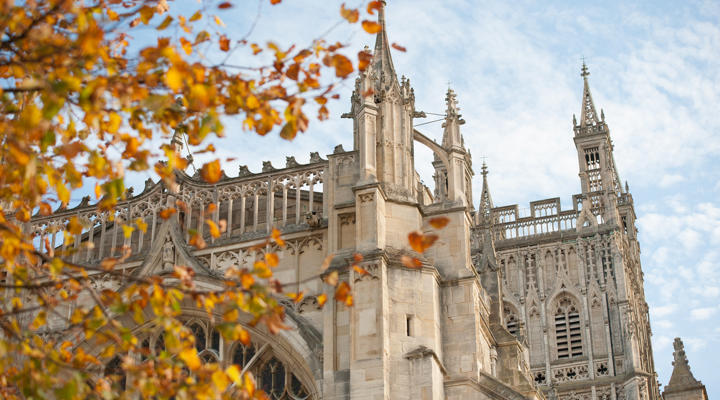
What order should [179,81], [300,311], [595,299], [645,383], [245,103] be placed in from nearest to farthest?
[179,81] < [245,103] < [300,311] < [645,383] < [595,299]

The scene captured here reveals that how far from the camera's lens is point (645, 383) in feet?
167

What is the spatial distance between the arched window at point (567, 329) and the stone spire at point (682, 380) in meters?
14.4

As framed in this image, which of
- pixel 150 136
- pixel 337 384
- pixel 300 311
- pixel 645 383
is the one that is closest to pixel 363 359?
pixel 337 384

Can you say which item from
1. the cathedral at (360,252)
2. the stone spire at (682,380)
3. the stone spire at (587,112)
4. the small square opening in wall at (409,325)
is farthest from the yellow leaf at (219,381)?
the stone spire at (587,112)

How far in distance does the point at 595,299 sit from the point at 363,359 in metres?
38.9

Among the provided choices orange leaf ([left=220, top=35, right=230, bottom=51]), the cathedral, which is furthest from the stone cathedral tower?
orange leaf ([left=220, top=35, right=230, bottom=51])

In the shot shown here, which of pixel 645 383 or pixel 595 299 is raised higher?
pixel 595 299

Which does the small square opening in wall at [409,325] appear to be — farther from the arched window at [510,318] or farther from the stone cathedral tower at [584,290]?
the arched window at [510,318]

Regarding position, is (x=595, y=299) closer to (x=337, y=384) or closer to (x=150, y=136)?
(x=337, y=384)

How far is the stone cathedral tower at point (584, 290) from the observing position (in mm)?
52000

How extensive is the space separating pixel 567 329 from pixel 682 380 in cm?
1670

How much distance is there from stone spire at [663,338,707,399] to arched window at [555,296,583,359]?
569 inches

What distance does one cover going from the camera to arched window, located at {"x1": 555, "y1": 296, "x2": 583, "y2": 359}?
53.5 m

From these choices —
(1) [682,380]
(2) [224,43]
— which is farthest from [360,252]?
(1) [682,380]
